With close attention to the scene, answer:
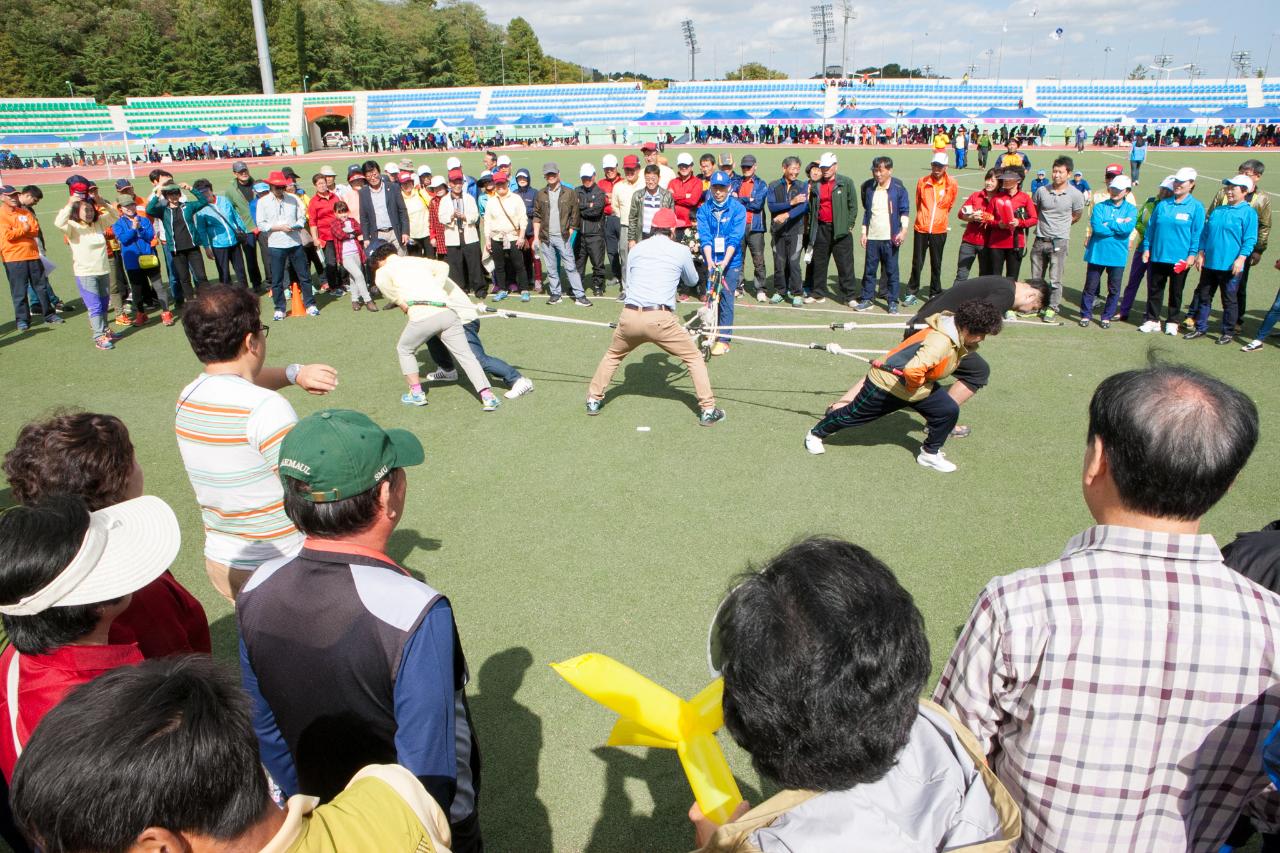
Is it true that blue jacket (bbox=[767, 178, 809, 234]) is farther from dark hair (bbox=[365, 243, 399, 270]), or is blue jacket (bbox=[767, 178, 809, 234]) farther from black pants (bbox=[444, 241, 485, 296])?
dark hair (bbox=[365, 243, 399, 270])

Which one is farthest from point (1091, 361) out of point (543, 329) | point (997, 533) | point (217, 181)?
point (217, 181)

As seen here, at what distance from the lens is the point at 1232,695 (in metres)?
1.60

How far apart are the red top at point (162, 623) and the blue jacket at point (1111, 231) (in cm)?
1033

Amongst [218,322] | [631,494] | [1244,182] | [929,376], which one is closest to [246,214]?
[631,494]

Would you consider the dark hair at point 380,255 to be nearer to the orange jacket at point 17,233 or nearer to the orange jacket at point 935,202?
the orange jacket at point 17,233

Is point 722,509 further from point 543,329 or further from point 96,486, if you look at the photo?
point 543,329

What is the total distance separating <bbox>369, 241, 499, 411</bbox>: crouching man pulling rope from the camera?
22.5 ft

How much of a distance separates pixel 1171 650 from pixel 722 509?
12.5 feet

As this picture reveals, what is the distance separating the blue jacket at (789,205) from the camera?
35.1 feet

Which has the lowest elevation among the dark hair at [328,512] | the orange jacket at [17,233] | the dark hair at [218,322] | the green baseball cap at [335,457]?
the dark hair at [328,512]

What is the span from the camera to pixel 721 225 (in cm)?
880

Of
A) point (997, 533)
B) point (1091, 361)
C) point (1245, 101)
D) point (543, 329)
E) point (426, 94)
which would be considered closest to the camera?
point (997, 533)

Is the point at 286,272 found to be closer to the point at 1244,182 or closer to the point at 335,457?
the point at 335,457

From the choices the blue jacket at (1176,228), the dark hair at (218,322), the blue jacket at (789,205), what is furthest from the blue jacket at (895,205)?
the dark hair at (218,322)
